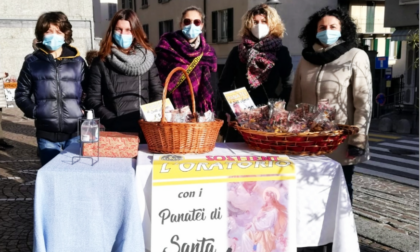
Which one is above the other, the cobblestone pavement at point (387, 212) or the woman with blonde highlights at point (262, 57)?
the woman with blonde highlights at point (262, 57)

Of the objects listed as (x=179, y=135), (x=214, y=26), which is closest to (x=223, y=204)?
(x=179, y=135)

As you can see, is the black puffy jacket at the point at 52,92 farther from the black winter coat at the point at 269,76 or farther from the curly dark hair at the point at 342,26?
the curly dark hair at the point at 342,26

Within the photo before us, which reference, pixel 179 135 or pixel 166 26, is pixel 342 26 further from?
pixel 166 26

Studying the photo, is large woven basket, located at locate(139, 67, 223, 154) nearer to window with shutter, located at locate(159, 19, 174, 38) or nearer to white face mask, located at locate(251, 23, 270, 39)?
white face mask, located at locate(251, 23, 270, 39)

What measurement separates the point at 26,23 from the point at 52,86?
12.1m

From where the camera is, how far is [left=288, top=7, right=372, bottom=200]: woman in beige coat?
10.4 ft

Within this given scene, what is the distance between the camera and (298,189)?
8.70 feet

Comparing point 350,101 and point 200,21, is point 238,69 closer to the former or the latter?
point 200,21

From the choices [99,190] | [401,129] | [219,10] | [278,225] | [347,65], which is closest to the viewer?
[99,190]

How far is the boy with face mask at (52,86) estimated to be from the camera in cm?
327

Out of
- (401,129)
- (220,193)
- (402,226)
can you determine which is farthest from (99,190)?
(401,129)

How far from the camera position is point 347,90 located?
3.28m

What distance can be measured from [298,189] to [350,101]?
3.47ft

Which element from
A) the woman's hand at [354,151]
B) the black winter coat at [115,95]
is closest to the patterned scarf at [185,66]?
the black winter coat at [115,95]
